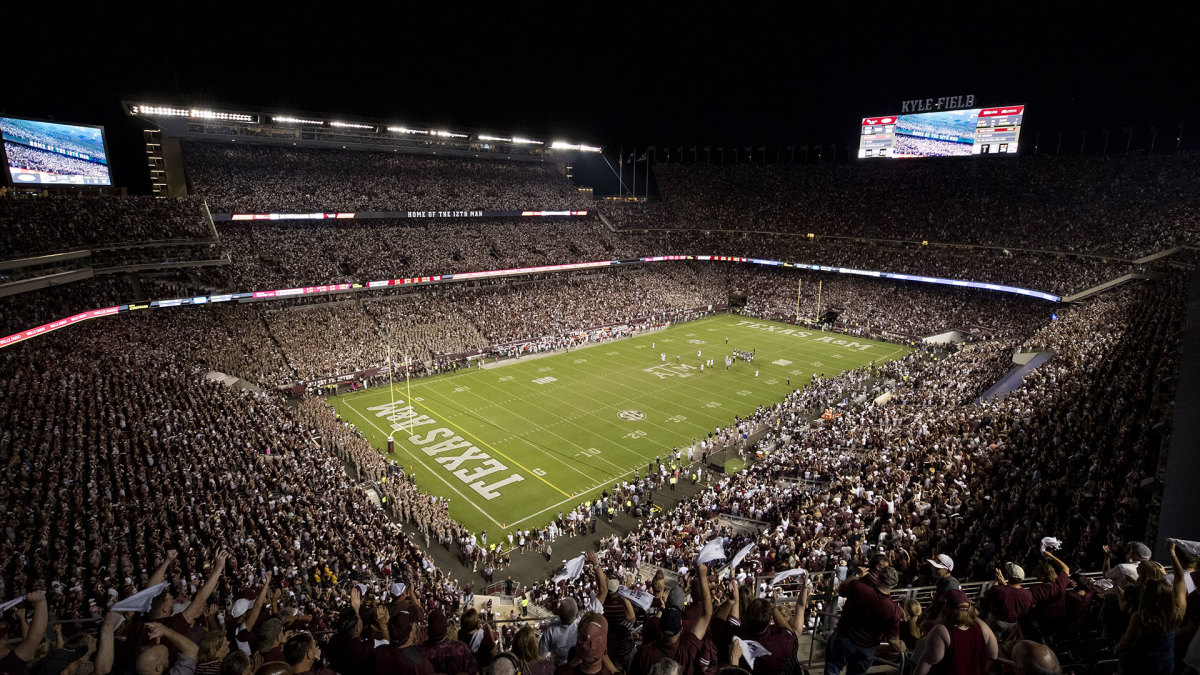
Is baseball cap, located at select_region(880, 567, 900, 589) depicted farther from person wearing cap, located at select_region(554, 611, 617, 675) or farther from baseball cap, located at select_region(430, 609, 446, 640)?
baseball cap, located at select_region(430, 609, 446, 640)

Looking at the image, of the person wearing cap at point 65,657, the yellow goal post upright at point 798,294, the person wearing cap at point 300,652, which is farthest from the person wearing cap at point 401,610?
the yellow goal post upright at point 798,294

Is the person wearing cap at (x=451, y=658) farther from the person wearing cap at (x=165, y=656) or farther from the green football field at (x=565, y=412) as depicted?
the green football field at (x=565, y=412)

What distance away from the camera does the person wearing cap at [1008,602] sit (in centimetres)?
543

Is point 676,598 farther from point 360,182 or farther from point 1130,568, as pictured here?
point 360,182

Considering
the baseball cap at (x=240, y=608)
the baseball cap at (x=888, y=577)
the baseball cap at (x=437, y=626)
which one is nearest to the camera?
the baseball cap at (x=437, y=626)

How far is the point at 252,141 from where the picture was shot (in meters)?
52.8

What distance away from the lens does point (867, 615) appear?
17.1 feet

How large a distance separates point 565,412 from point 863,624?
27.2 meters

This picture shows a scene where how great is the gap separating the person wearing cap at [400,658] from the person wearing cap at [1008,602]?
15.7ft

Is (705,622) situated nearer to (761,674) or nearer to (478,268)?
(761,674)

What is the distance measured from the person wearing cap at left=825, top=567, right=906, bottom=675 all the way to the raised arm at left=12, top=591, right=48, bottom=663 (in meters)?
6.09

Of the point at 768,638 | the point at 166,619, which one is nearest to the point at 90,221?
the point at 166,619

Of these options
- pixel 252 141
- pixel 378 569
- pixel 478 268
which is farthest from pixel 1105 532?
pixel 252 141

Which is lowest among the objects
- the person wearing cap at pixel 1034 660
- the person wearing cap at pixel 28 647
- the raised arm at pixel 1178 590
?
the person wearing cap at pixel 28 647
